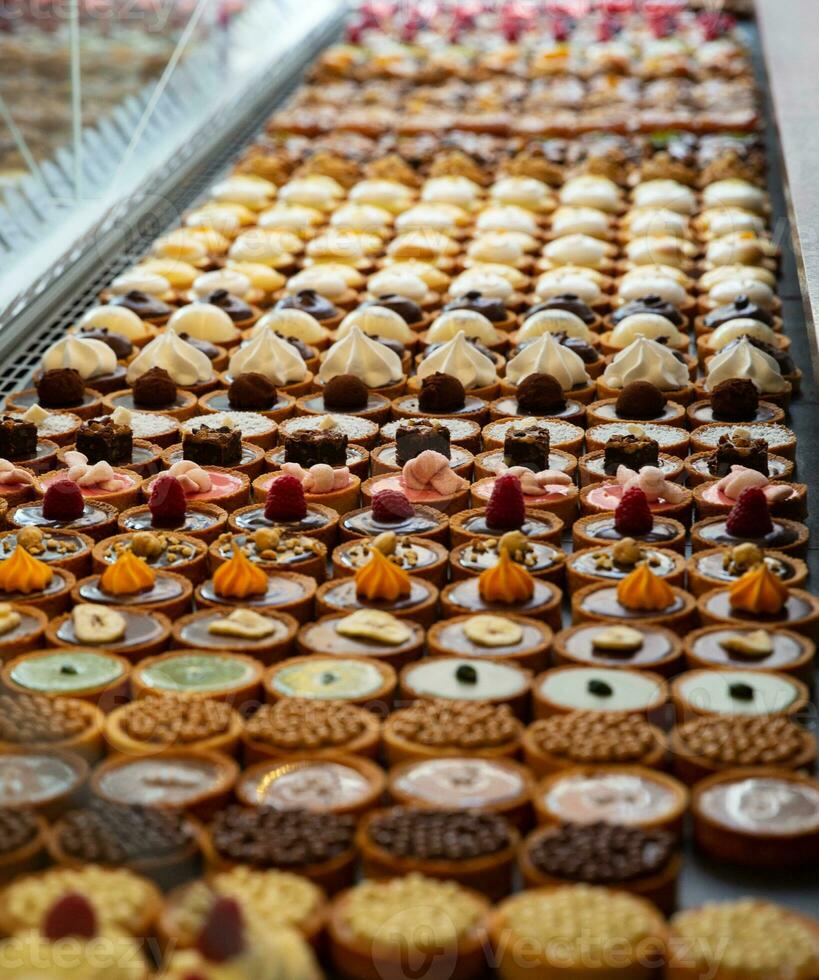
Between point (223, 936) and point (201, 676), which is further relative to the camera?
point (201, 676)

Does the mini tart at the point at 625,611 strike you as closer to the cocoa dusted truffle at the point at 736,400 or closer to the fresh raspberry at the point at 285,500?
the fresh raspberry at the point at 285,500

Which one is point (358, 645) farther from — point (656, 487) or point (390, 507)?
point (656, 487)

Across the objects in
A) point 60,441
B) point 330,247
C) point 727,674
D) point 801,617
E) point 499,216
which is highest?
point 499,216

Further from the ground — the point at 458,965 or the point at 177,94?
the point at 177,94

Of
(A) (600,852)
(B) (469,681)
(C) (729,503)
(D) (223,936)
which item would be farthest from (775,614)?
(D) (223,936)

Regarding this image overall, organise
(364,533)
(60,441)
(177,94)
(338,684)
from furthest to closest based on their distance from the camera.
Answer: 1. (177,94)
2. (60,441)
3. (364,533)
4. (338,684)

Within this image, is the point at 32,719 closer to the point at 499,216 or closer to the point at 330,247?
the point at 330,247

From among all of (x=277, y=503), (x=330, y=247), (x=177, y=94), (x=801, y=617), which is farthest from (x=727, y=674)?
(x=177, y=94)

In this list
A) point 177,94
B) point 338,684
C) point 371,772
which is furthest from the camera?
point 177,94
